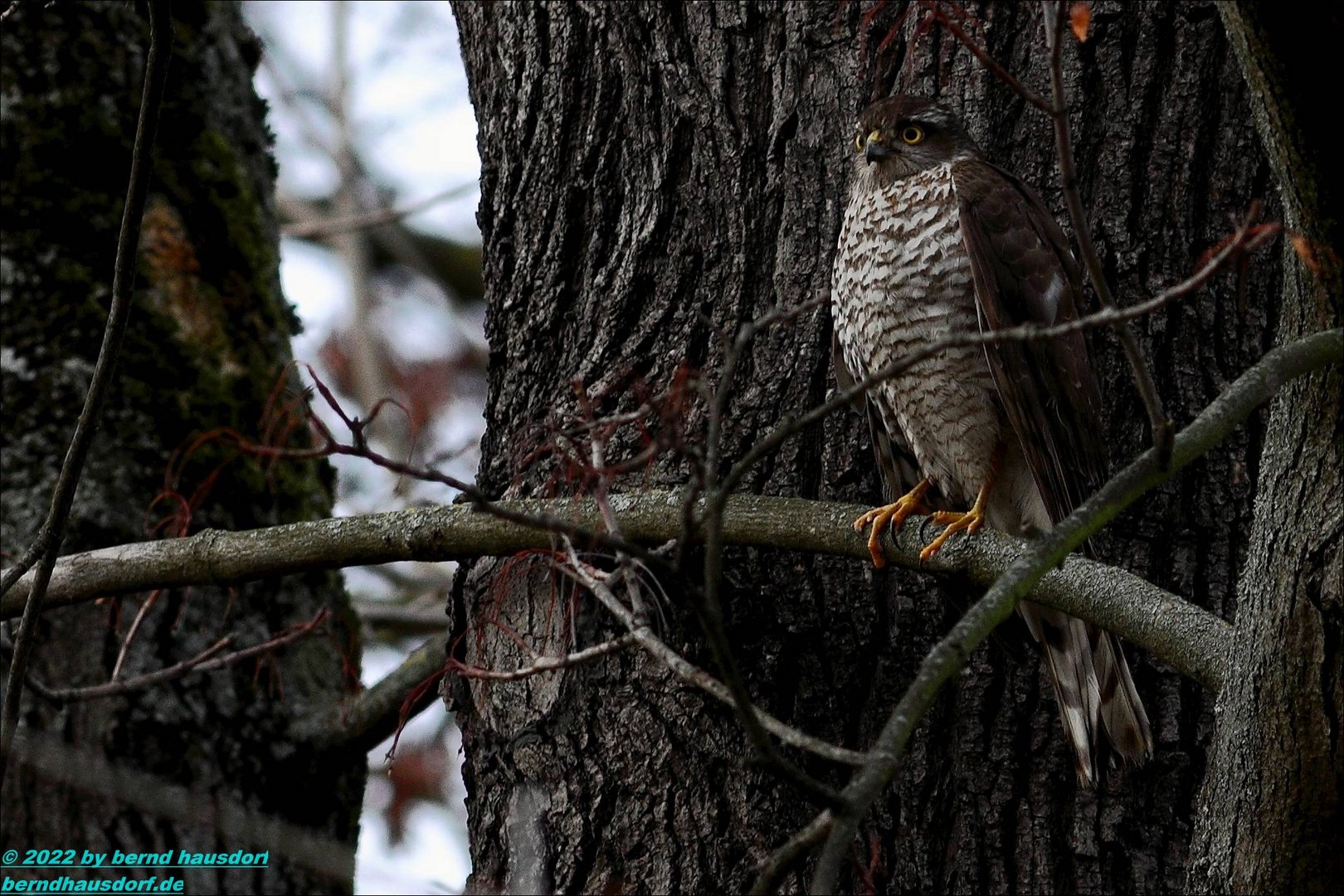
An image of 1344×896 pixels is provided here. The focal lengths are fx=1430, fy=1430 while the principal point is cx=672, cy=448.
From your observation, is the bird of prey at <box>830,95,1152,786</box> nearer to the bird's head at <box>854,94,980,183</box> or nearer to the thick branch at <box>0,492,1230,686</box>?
the bird's head at <box>854,94,980,183</box>

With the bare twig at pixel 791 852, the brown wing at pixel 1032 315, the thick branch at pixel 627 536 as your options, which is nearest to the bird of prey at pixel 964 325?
the brown wing at pixel 1032 315

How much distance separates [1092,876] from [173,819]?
2.16 m

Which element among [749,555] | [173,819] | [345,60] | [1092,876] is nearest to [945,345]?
[749,555]

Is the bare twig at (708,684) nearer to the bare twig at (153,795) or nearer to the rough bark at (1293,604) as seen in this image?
the rough bark at (1293,604)

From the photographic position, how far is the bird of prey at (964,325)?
3029 mm

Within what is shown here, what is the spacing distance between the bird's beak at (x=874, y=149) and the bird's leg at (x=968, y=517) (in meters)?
0.73

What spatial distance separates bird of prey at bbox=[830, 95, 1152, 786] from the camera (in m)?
3.03

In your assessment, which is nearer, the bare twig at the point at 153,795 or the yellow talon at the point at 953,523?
the yellow talon at the point at 953,523

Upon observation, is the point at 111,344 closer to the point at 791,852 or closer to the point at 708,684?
the point at 708,684

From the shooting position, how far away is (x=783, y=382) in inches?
119

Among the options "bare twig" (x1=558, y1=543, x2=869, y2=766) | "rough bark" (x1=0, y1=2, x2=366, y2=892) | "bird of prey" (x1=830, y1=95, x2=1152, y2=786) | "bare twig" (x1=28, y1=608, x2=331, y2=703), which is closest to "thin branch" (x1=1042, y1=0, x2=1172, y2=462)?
"bare twig" (x1=558, y1=543, x2=869, y2=766)

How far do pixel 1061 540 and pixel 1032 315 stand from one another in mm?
1491

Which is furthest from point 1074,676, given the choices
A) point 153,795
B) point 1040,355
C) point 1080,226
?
point 153,795

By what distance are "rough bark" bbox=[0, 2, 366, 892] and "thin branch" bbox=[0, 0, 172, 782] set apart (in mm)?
1162
